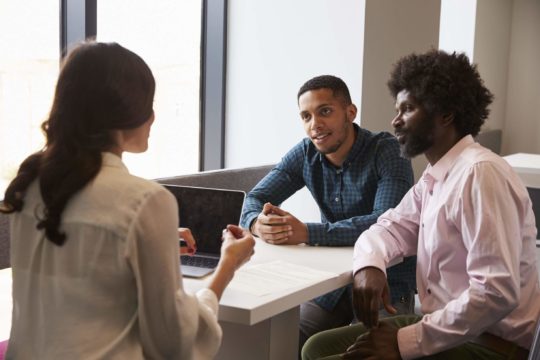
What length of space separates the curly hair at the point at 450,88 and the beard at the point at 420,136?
0.03 meters

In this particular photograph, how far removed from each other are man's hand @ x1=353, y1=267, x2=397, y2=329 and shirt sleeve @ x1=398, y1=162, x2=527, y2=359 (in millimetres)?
120

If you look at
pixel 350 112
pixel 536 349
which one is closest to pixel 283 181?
pixel 350 112

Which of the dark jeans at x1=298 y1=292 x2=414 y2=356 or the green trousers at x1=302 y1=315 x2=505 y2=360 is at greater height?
the green trousers at x1=302 y1=315 x2=505 y2=360

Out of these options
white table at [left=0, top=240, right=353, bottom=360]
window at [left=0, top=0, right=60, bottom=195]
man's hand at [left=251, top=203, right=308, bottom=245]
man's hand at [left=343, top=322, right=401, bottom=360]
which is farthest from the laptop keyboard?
window at [left=0, top=0, right=60, bottom=195]

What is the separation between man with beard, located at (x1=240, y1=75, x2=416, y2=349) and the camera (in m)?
2.42

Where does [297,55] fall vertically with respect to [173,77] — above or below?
above

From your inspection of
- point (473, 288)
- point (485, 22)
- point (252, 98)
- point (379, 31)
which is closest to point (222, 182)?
point (252, 98)

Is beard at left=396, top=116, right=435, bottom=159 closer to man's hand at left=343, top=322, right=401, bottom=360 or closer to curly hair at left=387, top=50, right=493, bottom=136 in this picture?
curly hair at left=387, top=50, right=493, bottom=136

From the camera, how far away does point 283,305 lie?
1.65m

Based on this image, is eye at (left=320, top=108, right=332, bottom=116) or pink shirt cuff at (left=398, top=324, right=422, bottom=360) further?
eye at (left=320, top=108, right=332, bottom=116)

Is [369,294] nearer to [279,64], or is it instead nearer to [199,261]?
[199,261]

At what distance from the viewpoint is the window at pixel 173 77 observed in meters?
4.13

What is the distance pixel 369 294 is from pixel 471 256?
11.6 inches

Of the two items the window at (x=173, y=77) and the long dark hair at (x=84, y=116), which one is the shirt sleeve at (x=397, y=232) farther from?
the window at (x=173, y=77)
